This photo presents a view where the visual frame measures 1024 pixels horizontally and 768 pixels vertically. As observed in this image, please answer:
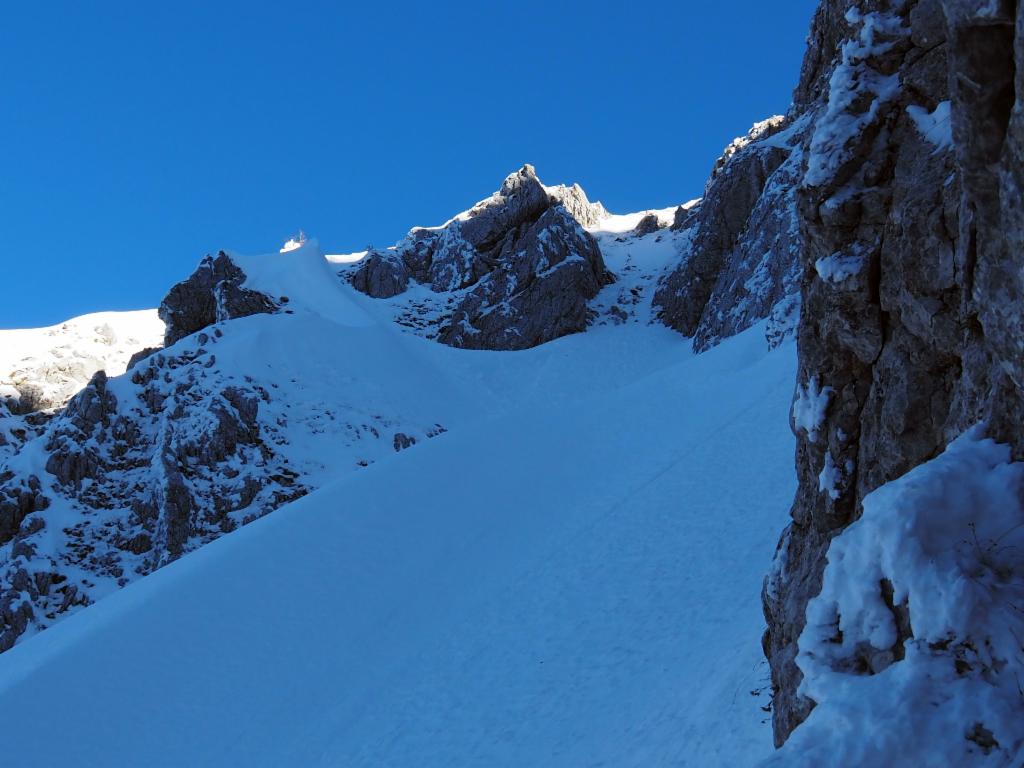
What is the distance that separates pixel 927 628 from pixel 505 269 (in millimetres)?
59957

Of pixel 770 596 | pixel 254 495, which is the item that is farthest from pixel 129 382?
pixel 770 596

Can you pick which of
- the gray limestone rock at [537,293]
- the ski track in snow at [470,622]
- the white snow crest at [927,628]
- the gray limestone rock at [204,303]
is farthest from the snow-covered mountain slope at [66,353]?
the white snow crest at [927,628]

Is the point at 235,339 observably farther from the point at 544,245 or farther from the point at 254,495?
the point at 544,245

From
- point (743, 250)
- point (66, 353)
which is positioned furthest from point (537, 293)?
point (66, 353)

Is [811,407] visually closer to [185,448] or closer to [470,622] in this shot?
[470,622]

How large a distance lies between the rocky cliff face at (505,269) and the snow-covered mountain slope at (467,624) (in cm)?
3185

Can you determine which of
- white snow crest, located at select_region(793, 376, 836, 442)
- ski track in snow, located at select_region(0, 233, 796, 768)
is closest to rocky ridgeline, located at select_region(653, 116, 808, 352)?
ski track in snow, located at select_region(0, 233, 796, 768)

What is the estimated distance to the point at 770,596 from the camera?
9594 millimetres

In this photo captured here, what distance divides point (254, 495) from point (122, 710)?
56.9 ft

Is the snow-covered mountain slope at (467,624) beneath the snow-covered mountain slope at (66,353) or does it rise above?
beneath

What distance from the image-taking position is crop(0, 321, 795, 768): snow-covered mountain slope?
14.4m

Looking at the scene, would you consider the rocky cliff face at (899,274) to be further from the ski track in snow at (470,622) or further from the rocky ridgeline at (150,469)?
the rocky ridgeline at (150,469)

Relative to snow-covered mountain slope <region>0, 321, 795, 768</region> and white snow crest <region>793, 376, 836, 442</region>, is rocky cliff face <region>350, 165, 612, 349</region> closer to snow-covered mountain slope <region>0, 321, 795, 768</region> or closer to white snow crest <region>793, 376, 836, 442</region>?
snow-covered mountain slope <region>0, 321, 795, 768</region>

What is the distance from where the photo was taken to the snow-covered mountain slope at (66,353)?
44188 mm
